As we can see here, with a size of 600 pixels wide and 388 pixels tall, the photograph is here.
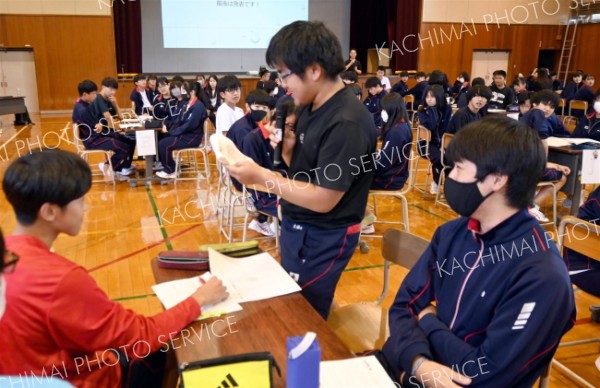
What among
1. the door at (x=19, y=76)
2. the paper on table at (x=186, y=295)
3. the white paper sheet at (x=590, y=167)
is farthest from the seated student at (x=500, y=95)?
the door at (x=19, y=76)

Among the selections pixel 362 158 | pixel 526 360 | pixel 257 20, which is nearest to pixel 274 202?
pixel 362 158

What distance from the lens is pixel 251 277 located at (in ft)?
5.75

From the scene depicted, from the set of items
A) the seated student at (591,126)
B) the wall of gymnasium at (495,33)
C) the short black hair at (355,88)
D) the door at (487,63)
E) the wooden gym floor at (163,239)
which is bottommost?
the wooden gym floor at (163,239)

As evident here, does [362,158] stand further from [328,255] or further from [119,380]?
[119,380]

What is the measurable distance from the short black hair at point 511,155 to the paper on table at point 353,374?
0.59 metres

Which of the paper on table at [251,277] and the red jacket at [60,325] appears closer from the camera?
the red jacket at [60,325]

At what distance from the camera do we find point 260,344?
1.36 m

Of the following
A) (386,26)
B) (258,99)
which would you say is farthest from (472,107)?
(386,26)

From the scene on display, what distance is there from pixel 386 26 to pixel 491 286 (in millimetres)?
14189

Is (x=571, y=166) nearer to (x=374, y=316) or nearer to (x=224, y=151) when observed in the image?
(x=374, y=316)

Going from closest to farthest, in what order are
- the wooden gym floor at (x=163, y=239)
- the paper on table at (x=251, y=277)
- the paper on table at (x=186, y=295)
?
1. the paper on table at (x=186, y=295)
2. the paper on table at (x=251, y=277)
3. the wooden gym floor at (x=163, y=239)

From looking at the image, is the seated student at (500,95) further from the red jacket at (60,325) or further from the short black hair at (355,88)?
the red jacket at (60,325)

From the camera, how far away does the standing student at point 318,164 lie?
161 cm

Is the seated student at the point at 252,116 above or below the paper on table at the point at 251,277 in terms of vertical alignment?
above
